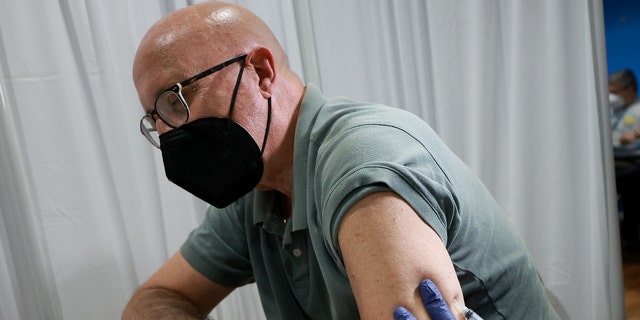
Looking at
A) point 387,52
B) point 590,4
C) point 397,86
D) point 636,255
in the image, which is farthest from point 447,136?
point 636,255

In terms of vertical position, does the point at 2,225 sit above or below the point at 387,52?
below

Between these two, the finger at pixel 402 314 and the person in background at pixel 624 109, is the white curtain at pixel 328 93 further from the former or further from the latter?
the finger at pixel 402 314

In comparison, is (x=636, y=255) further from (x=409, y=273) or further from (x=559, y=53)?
(x=409, y=273)

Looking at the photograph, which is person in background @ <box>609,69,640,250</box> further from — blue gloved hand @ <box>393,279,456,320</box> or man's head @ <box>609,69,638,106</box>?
blue gloved hand @ <box>393,279,456,320</box>

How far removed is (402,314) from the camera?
0.66m

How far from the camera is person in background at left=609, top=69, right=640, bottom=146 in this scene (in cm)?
186

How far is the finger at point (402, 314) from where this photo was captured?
654 millimetres

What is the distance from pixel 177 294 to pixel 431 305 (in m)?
0.85

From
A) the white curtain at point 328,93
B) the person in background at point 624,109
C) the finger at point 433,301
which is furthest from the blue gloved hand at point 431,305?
the person in background at point 624,109

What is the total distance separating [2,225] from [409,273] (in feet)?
→ 4.22

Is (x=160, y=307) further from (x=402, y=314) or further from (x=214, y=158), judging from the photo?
(x=402, y=314)

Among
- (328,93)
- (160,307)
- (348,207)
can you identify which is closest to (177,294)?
(160,307)

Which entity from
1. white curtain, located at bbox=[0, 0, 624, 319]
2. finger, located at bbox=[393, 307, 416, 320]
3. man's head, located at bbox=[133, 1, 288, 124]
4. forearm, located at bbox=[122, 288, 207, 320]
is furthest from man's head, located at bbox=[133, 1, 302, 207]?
white curtain, located at bbox=[0, 0, 624, 319]

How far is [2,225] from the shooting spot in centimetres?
144
